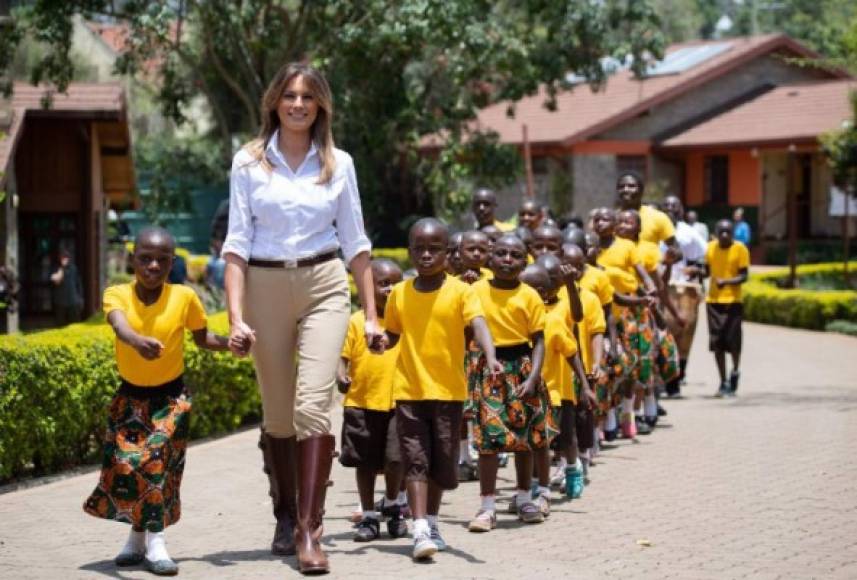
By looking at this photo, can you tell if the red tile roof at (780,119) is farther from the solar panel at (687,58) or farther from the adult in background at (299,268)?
the adult in background at (299,268)

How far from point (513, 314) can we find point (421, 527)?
1.52m

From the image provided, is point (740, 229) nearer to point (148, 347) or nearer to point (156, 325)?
point (156, 325)

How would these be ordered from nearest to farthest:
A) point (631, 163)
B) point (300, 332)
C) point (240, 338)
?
point (240, 338) → point (300, 332) → point (631, 163)

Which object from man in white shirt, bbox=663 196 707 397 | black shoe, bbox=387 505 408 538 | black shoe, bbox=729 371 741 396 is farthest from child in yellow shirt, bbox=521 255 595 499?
black shoe, bbox=729 371 741 396

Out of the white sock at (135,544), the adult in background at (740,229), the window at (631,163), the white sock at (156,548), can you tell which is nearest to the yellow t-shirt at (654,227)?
the white sock at (135,544)

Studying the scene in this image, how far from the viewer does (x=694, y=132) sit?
126 ft

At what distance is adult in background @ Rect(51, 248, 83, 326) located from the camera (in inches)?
871

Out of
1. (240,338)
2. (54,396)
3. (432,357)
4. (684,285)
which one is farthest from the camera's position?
(684,285)

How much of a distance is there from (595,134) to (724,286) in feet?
72.7

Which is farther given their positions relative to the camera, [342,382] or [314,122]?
[342,382]

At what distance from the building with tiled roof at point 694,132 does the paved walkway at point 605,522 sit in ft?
80.6

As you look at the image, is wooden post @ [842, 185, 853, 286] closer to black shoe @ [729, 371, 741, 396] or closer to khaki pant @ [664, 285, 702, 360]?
black shoe @ [729, 371, 741, 396]

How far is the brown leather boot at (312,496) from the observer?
689 centimetres

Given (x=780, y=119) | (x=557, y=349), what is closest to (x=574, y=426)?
(x=557, y=349)
